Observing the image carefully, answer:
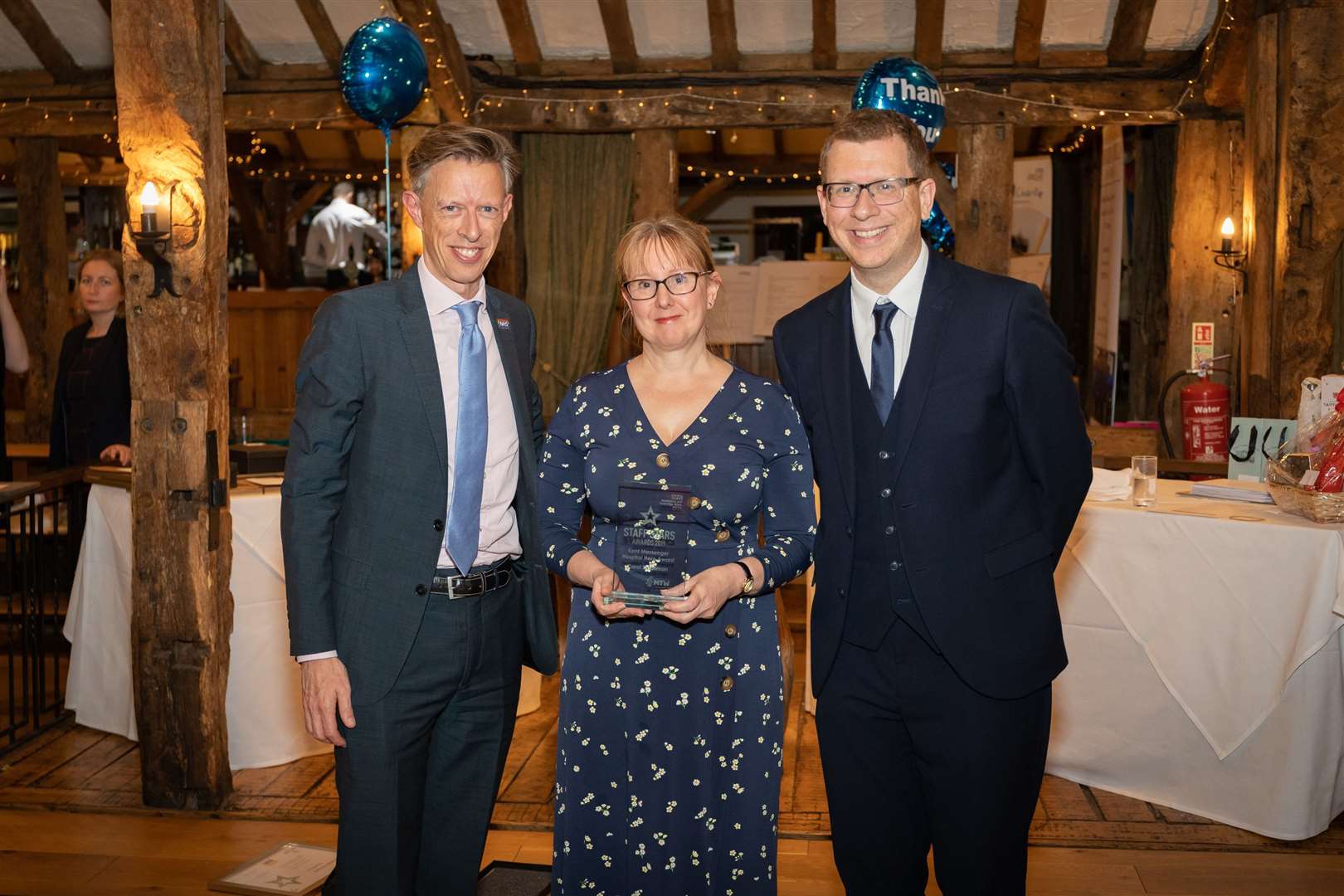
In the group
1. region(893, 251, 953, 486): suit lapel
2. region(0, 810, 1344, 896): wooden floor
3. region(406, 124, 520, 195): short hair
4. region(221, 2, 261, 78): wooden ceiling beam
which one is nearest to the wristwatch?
region(893, 251, 953, 486): suit lapel

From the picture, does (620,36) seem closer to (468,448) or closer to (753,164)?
(753,164)

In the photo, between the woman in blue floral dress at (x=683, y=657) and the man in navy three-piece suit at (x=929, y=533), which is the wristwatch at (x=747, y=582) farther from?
the man in navy three-piece suit at (x=929, y=533)

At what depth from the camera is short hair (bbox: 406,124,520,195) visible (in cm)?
225

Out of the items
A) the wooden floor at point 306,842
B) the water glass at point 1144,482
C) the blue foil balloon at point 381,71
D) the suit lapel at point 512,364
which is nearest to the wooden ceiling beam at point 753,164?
the blue foil balloon at point 381,71

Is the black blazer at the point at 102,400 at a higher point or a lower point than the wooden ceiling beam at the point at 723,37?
lower

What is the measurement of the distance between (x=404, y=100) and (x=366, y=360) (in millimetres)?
4356

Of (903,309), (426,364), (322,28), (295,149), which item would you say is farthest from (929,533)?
(295,149)

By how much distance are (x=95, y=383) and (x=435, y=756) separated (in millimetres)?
3646

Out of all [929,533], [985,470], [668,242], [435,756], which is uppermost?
[668,242]

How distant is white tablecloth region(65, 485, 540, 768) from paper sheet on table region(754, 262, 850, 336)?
6.09 m

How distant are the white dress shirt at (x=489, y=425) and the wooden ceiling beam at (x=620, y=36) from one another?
20.5ft

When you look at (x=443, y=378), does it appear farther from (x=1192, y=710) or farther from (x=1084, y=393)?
(x=1084, y=393)

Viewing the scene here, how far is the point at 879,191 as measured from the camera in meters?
2.16

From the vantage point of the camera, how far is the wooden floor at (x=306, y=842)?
11.1ft
